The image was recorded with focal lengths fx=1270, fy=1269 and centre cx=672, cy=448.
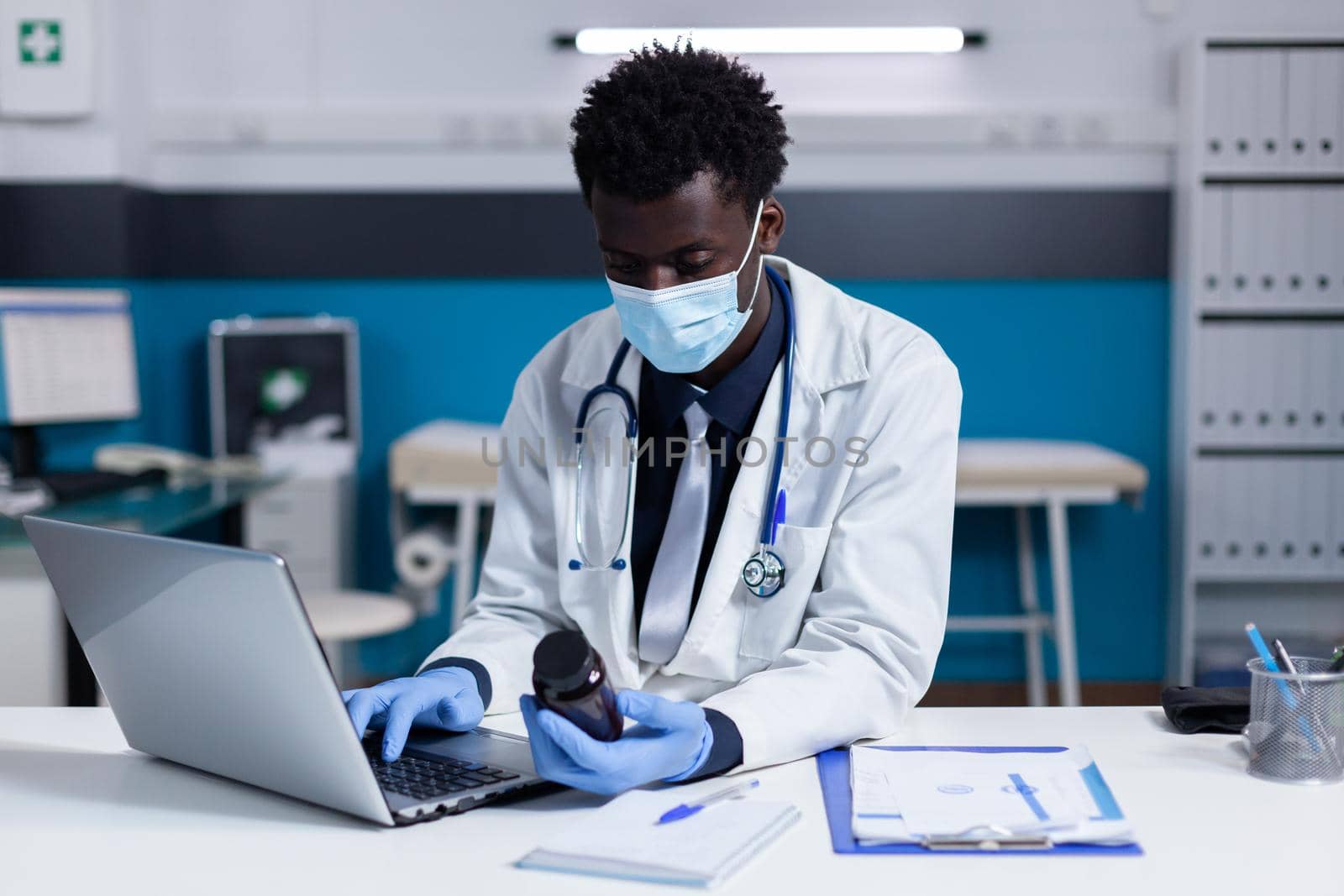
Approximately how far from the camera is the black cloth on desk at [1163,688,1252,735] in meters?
1.13

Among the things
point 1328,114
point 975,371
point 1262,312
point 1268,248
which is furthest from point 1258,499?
point 1328,114

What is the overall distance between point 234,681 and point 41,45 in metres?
2.78

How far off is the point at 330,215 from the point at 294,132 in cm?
23

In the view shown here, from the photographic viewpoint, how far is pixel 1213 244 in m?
3.20

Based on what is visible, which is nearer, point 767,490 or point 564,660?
point 564,660

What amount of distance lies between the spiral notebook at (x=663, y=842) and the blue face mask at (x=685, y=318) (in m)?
0.55

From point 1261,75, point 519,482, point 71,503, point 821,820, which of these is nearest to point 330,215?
point 71,503

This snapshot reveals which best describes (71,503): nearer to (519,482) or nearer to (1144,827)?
(519,482)

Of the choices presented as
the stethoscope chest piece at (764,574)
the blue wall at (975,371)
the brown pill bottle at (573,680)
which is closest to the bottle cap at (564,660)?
the brown pill bottle at (573,680)

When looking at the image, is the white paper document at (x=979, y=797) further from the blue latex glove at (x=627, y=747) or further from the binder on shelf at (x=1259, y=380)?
the binder on shelf at (x=1259, y=380)

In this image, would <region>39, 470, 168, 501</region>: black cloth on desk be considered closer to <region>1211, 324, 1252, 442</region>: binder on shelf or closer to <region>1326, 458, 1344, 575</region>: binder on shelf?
<region>1211, 324, 1252, 442</region>: binder on shelf

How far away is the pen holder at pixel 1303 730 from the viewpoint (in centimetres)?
99

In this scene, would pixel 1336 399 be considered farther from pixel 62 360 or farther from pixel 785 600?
pixel 62 360

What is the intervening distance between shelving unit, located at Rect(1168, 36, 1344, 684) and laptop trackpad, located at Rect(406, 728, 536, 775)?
8.47ft
